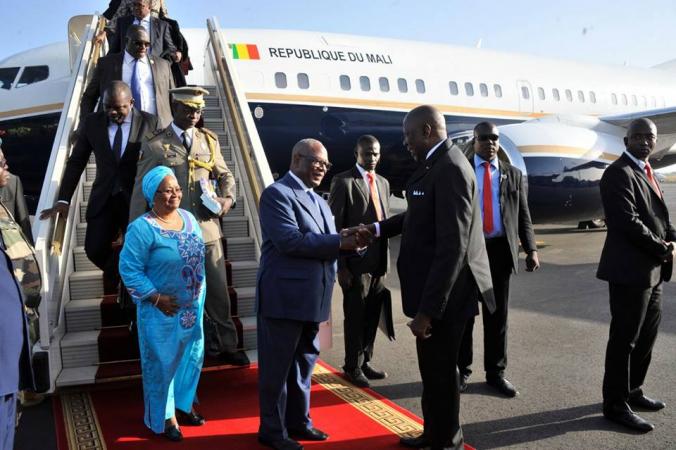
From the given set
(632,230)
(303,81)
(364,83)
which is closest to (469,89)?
(364,83)

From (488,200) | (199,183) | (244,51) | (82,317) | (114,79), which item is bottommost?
(82,317)

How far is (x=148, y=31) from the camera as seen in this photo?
5.49 meters

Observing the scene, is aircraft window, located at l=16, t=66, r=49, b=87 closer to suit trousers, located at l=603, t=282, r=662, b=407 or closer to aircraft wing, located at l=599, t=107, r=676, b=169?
suit trousers, located at l=603, t=282, r=662, b=407

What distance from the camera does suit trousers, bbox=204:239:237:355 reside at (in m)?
4.04

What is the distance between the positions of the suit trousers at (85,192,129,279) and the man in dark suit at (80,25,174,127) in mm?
819

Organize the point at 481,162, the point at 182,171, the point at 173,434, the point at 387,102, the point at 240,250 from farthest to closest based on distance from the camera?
the point at 387,102
the point at 240,250
the point at 481,162
the point at 182,171
the point at 173,434

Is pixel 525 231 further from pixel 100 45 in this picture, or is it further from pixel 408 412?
pixel 100 45

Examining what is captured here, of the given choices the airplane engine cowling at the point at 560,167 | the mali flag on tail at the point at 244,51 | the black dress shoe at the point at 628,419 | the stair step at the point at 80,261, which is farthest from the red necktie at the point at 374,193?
the mali flag on tail at the point at 244,51

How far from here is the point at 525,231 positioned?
460 centimetres

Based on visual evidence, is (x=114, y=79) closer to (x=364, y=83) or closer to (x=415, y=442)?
(x=415, y=442)

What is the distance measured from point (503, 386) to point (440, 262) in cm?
179

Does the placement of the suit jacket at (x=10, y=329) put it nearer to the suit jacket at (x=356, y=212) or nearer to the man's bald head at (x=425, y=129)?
the man's bald head at (x=425, y=129)

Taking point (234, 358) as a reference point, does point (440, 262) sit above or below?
above

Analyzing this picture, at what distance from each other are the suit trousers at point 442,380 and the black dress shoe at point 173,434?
55.2 inches
